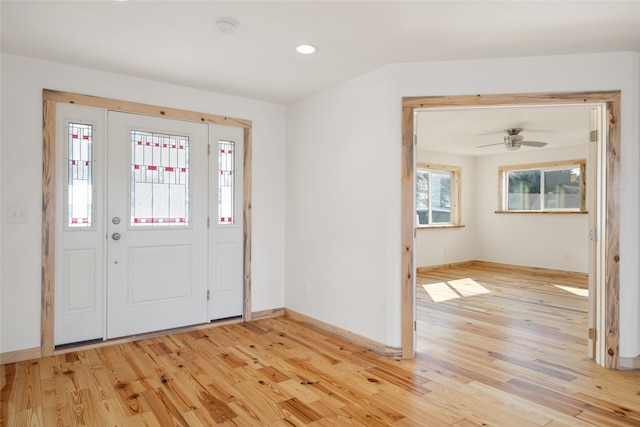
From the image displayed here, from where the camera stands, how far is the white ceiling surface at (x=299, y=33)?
7.88ft

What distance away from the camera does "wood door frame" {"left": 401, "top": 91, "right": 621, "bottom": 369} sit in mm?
3076

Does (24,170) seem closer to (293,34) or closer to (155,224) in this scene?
(155,224)

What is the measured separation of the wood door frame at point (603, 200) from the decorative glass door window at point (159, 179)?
2.22 metres

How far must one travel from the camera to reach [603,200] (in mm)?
3133

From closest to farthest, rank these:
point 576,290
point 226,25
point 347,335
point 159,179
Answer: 1. point 226,25
2. point 347,335
3. point 159,179
4. point 576,290

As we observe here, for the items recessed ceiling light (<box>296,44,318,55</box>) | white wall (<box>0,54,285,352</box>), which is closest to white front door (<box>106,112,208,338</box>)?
white wall (<box>0,54,285,352</box>)

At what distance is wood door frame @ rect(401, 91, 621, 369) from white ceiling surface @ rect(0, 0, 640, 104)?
34 centimetres

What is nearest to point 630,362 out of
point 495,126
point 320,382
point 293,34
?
point 320,382

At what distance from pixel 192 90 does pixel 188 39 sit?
125 cm

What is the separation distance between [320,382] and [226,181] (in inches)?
93.9

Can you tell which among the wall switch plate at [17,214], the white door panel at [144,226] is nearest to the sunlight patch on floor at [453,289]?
the white door panel at [144,226]

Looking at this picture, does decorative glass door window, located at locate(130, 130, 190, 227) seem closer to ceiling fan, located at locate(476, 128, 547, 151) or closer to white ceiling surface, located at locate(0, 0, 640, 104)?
white ceiling surface, located at locate(0, 0, 640, 104)

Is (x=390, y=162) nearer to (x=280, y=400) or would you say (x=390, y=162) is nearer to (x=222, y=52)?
(x=222, y=52)

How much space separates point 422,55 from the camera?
3.14 metres
